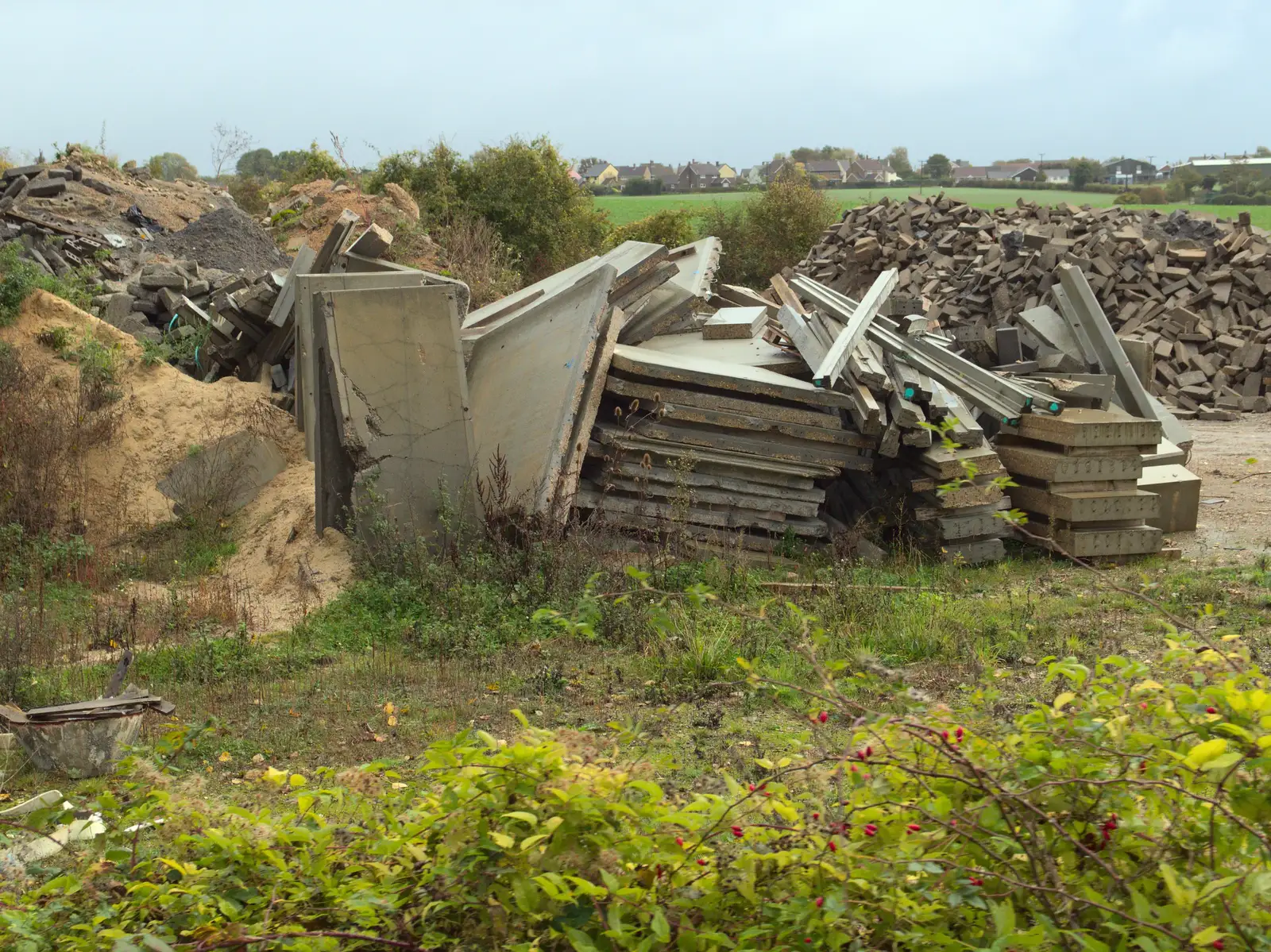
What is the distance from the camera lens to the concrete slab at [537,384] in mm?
7867

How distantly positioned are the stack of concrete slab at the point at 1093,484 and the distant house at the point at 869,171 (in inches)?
2940

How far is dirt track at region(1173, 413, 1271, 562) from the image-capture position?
28.8 feet

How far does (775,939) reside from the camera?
2418 mm

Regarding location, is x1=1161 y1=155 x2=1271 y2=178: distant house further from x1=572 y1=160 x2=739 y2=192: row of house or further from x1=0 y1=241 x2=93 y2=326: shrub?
x1=0 y1=241 x2=93 y2=326: shrub

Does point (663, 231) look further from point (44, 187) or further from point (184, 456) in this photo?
point (184, 456)

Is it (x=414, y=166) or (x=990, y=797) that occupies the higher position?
(x=414, y=166)

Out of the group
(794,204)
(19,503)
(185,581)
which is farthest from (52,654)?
(794,204)

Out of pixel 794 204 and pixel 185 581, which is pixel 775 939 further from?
Answer: pixel 794 204

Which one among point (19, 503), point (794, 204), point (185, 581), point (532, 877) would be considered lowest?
point (185, 581)

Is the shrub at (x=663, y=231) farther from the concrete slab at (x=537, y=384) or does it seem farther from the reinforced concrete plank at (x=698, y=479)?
the reinforced concrete plank at (x=698, y=479)

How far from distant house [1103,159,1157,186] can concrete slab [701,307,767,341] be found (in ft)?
201

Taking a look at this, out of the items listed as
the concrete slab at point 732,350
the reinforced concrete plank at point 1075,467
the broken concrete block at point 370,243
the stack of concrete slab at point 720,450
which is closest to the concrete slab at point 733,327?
the concrete slab at point 732,350

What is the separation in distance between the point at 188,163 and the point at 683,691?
120ft

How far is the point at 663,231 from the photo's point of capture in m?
29.3
